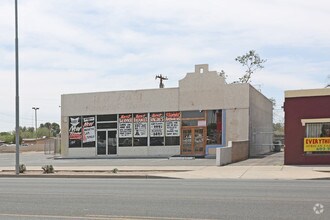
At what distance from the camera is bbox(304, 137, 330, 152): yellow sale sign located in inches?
958

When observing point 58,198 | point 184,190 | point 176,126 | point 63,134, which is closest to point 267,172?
point 184,190

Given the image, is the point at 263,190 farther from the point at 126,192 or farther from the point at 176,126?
the point at 176,126

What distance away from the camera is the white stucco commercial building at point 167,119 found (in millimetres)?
33250

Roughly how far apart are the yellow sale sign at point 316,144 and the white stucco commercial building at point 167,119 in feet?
25.8

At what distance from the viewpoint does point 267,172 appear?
21.1 m

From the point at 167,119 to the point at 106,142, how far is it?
5.51 metres

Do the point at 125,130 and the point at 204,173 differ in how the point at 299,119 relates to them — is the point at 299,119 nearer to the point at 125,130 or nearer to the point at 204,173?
the point at 204,173

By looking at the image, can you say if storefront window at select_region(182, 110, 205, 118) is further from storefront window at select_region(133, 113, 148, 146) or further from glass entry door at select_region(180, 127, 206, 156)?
storefront window at select_region(133, 113, 148, 146)

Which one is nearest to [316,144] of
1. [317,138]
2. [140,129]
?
[317,138]

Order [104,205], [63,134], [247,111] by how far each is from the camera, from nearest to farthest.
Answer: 1. [104,205]
2. [247,111]
3. [63,134]

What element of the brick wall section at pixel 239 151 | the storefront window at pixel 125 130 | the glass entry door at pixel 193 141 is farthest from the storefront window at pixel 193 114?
the storefront window at pixel 125 130

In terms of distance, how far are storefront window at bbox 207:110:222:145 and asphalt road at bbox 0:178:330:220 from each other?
18038mm

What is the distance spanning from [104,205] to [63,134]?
27.7 m

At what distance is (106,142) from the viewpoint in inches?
1449
